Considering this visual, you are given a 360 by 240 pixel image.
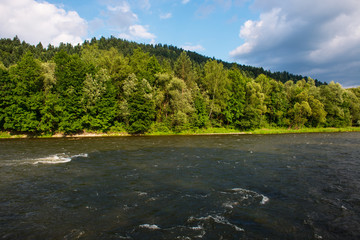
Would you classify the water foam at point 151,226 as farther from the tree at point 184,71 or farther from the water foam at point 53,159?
the tree at point 184,71

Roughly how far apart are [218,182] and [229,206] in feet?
15.0

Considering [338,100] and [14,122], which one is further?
[338,100]

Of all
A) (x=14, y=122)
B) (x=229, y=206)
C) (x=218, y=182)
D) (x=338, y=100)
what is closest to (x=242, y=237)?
(x=229, y=206)

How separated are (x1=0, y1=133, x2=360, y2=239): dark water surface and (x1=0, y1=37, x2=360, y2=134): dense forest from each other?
32773 mm

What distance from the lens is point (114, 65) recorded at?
61.7 m

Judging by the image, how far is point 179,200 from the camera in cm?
1340

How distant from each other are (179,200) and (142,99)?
149ft

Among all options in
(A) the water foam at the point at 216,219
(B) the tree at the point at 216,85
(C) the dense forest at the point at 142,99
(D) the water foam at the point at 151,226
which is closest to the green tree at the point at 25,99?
(C) the dense forest at the point at 142,99

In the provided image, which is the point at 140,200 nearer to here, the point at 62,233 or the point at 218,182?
the point at 62,233

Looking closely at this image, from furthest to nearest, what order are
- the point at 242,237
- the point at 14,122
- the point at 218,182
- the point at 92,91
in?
1. the point at 92,91
2. the point at 14,122
3. the point at 218,182
4. the point at 242,237

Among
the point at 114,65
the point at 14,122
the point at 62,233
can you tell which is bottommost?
the point at 62,233

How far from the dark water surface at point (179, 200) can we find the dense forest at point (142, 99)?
3277 centimetres

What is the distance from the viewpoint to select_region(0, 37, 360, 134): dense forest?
5062 centimetres

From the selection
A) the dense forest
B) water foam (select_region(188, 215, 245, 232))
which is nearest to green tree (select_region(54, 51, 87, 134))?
the dense forest
